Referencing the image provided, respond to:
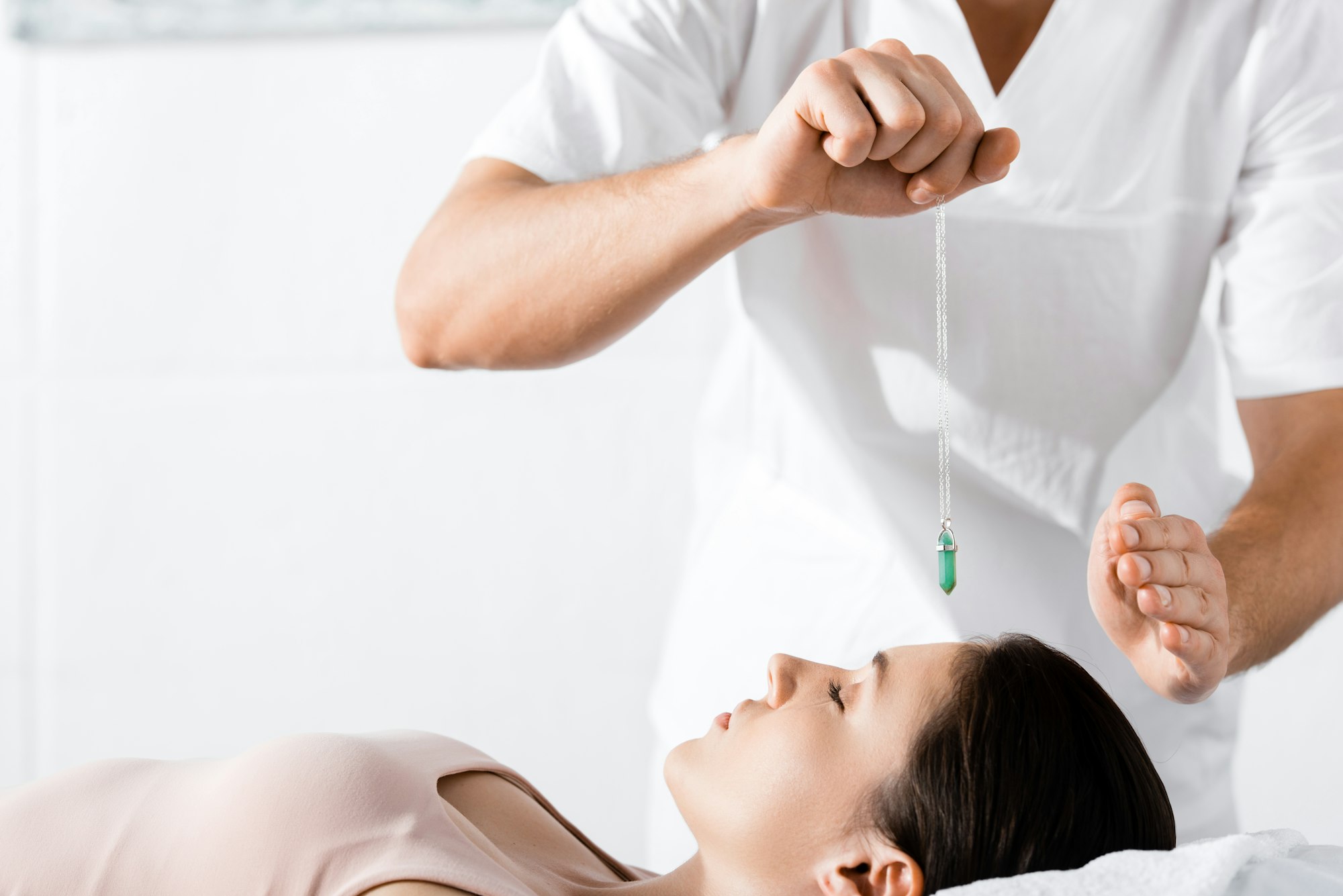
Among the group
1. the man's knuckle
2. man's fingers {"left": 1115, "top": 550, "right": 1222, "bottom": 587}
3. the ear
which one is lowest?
the ear

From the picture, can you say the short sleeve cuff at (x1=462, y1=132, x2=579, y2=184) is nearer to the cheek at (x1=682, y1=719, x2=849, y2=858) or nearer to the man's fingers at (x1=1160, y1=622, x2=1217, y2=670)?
the cheek at (x1=682, y1=719, x2=849, y2=858)

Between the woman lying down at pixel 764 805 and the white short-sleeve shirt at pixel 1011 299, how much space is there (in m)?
0.18

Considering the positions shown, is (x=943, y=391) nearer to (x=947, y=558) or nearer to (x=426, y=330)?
(x=947, y=558)

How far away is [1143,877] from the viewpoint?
2.52 ft

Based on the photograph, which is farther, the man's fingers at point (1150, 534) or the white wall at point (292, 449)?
the white wall at point (292, 449)

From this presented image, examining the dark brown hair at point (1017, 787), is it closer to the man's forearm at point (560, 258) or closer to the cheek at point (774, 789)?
the cheek at point (774, 789)

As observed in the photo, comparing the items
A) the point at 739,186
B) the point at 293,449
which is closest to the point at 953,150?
the point at 739,186

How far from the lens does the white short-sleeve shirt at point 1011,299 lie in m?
1.11

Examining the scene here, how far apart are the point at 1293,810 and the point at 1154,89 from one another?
1.10m

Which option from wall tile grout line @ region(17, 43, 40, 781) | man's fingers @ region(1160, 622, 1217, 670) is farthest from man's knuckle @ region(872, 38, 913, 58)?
wall tile grout line @ region(17, 43, 40, 781)

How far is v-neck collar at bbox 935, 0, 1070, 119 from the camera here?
1.09 meters

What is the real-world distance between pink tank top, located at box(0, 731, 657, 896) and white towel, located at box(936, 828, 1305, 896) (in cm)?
37

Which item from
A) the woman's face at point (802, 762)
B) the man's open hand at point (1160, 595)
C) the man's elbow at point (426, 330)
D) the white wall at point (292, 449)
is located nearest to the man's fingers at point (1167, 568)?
the man's open hand at point (1160, 595)

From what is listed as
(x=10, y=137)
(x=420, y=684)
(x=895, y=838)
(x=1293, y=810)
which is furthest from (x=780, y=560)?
(x=10, y=137)
